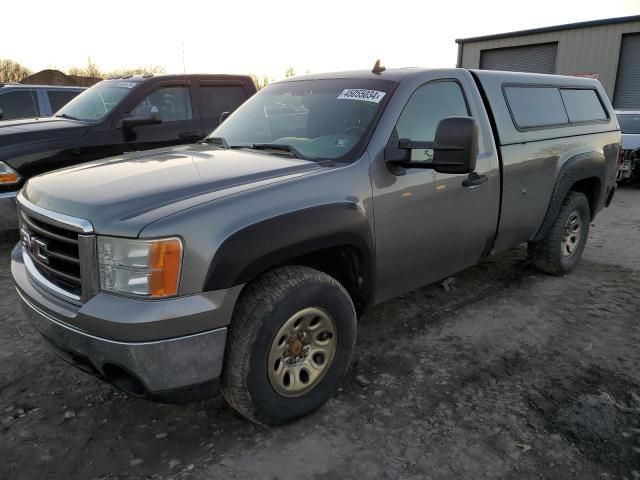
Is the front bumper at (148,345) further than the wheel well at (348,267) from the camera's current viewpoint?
No

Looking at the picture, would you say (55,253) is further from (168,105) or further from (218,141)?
(168,105)

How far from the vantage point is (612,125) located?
5.11 m

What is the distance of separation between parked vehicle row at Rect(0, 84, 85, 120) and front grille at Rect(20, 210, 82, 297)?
7049mm

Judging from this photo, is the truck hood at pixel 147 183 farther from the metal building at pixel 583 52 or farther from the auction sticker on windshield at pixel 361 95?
the metal building at pixel 583 52

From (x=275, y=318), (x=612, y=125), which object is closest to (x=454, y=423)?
(x=275, y=318)

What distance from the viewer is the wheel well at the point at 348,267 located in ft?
9.27

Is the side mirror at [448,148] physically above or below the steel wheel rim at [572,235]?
above

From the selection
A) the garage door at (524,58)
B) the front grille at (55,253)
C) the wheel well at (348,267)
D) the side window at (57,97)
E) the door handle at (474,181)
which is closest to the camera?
the front grille at (55,253)

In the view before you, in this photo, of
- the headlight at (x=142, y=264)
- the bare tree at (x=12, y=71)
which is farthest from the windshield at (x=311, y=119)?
the bare tree at (x=12, y=71)

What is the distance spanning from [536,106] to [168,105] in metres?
4.21

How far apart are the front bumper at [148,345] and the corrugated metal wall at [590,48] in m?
20.6

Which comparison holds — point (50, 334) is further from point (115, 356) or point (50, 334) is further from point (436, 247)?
point (436, 247)

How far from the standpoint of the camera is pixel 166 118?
6.22 metres

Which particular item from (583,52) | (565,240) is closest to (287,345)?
(565,240)
